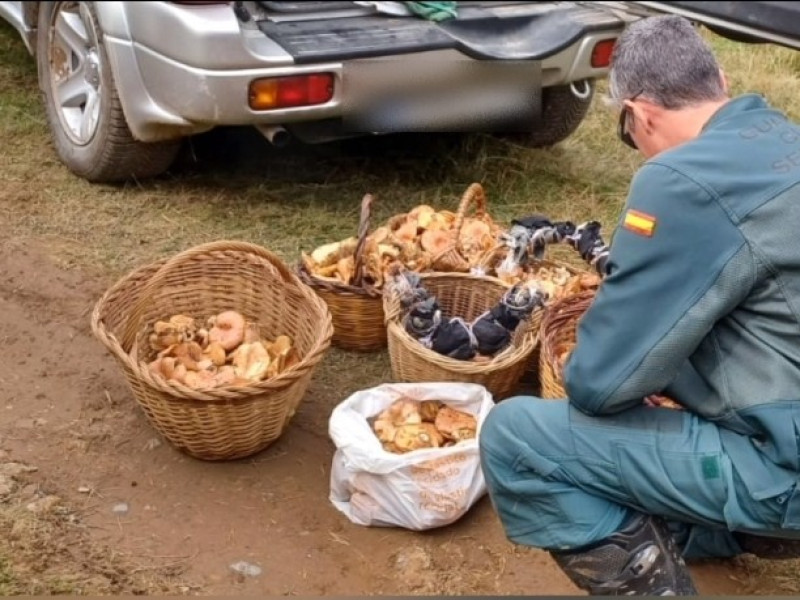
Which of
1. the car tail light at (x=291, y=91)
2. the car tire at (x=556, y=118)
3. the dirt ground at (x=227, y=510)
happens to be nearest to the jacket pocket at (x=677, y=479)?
the dirt ground at (x=227, y=510)

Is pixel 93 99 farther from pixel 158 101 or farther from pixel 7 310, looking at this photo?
pixel 7 310

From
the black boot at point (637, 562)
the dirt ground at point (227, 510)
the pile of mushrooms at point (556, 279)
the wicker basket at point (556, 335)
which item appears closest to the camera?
the black boot at point (637, 562)

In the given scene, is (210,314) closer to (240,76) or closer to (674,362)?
(240,76)

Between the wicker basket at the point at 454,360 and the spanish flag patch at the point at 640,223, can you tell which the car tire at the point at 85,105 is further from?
the spanish flag patch at the point at 640,223

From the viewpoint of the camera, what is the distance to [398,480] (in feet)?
9.12

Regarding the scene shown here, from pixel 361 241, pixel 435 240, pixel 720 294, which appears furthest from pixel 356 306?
pixel 720 294

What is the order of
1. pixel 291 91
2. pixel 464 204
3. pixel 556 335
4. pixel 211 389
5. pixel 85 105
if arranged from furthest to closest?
pixel 85 105
pixel 291 91
pixel 464 204
pixel 556 335
pixel 211 389

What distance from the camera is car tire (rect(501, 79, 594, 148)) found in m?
5.03

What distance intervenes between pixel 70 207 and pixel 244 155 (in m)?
0.88

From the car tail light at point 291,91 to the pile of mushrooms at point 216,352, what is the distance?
80 cm

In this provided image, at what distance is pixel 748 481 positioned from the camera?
2.15 m

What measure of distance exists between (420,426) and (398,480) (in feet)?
0.85

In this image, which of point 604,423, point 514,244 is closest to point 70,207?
point 514,244

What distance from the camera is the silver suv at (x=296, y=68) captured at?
3658 mm
